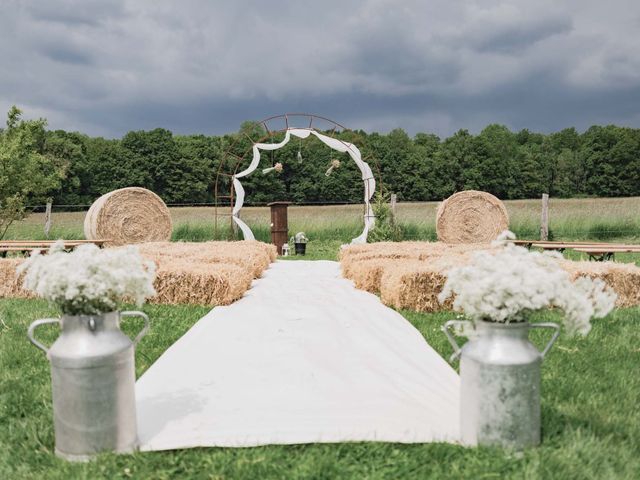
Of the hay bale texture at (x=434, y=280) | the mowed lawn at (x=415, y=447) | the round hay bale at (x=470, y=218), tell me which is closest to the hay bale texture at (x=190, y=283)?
the mowed lawn at (x=415, y=447)

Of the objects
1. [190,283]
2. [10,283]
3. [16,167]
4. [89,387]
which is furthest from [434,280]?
[16,167]

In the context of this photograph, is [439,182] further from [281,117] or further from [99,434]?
[99,434]

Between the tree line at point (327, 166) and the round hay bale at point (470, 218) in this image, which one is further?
the tree line at point (327, 166)

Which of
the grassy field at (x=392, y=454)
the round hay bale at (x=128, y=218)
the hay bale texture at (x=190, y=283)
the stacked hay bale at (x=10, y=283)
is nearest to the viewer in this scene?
the grassy field at (x=392, y=454)

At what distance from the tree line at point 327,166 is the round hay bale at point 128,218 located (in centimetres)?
2873

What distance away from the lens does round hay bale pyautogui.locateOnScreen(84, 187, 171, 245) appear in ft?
44.8

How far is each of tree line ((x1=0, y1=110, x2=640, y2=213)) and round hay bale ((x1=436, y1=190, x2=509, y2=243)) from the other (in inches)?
1106

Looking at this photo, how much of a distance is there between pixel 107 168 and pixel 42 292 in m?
47.0

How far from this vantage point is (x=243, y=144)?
46594mm

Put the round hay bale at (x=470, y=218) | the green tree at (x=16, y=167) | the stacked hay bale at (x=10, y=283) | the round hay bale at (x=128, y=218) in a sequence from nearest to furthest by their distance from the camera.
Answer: the stacked hay bale at (x=10, y=283) < the round hay bale at (x=128, y=218) < the green tree at (x=16, y=167) < the round hay bale at (x=470, y=218)

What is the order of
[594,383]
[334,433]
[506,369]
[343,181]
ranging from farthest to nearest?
[343,181]
[594,383]
[334,433]
[506,369]

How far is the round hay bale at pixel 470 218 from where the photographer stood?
14906 millimetres

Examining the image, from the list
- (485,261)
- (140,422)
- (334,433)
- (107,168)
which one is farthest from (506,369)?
(107,168)

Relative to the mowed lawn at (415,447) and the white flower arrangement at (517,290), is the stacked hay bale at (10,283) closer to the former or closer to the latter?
the mowed lawn at (415,447)
